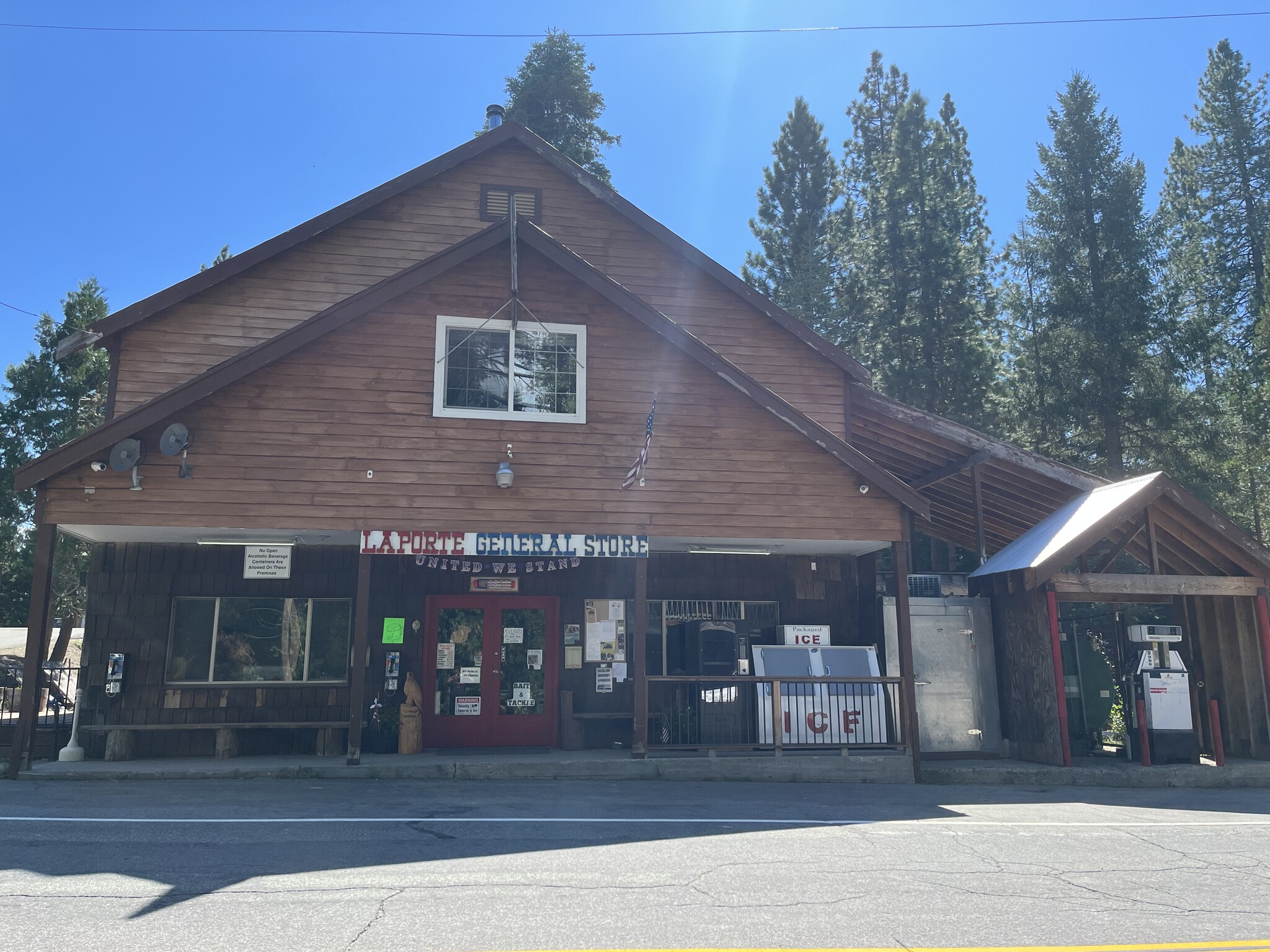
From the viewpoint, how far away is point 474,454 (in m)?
12.6

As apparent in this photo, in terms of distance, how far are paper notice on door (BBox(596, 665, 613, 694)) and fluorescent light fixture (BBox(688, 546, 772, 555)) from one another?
229cm

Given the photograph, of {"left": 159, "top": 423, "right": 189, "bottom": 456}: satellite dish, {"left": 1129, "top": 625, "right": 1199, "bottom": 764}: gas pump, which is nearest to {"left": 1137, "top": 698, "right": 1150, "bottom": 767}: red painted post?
{"left": 1129, "top": 625, "right": 1199, "bottom": 764}: gas pump

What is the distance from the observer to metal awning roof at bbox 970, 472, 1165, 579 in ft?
44.2

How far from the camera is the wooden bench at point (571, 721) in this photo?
14227mm

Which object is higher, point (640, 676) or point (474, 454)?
point (474, 454)

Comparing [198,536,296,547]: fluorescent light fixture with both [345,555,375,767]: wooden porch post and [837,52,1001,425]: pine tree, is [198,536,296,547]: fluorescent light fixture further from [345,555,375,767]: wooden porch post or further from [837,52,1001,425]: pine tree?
[837,52,1001,425]: pine tree

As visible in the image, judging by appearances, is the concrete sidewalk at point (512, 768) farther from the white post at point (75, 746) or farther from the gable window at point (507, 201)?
the gable window at point (507, 201)

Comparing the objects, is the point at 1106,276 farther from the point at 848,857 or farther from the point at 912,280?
the point at 848,857

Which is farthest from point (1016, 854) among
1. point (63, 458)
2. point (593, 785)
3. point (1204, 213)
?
point (1204, 213)

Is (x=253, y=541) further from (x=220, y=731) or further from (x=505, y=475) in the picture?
(x=505, y=475)

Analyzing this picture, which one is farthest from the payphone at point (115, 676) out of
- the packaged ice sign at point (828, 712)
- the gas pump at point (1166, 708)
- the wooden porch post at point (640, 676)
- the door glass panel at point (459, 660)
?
the gas pump at point (1166, 708)

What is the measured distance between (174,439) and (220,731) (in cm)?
428

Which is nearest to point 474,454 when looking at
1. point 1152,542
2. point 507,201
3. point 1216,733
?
point 507,201

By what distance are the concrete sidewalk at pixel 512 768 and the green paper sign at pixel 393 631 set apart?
5.67 ft
